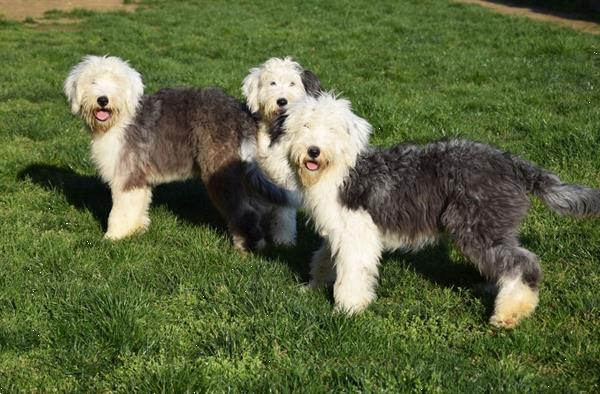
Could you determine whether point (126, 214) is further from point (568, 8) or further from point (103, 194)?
point (568, 8)

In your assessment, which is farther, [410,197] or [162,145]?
[162,145]

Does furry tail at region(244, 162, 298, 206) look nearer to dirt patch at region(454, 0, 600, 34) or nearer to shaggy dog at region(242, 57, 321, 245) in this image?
shaggy dog at region(242, 57, 321, 245)

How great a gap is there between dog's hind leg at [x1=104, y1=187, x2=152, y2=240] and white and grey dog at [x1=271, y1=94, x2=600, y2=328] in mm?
2076

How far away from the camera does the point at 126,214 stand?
6.74m

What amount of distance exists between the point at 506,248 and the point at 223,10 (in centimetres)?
1725

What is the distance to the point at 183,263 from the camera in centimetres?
596

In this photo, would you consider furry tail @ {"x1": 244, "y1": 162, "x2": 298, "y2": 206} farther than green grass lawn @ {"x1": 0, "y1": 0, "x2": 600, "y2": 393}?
Yes

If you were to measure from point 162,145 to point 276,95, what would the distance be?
1227mm

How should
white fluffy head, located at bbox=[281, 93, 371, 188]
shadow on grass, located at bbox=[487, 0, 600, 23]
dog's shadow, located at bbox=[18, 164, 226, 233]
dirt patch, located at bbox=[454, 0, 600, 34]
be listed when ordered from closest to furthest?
white fluffy head, located at bbox=[281, 93, 371, 188], dog's shadow, located at bbox=[18, 164, 226, 233], dirt patch, located at bbox=[454, 0, 600, 34], shadow on grass, located at bbox=[487, 0, 600, 23]

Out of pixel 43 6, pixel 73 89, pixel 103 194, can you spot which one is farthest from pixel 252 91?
pixel 43 6

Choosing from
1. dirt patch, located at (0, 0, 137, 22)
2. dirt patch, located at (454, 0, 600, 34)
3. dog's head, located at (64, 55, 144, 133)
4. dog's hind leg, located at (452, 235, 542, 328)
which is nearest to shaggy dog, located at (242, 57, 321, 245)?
Answer: dog's head, located at (64, 55, 144, 133)

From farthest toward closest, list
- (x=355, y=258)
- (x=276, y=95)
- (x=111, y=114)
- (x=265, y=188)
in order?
(x=111, y=114)
(x=265, y=188)
(x=276, y=95)
(x=355, y=258)

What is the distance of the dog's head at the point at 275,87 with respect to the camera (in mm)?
6477

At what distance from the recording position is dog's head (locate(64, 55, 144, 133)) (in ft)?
21.7
